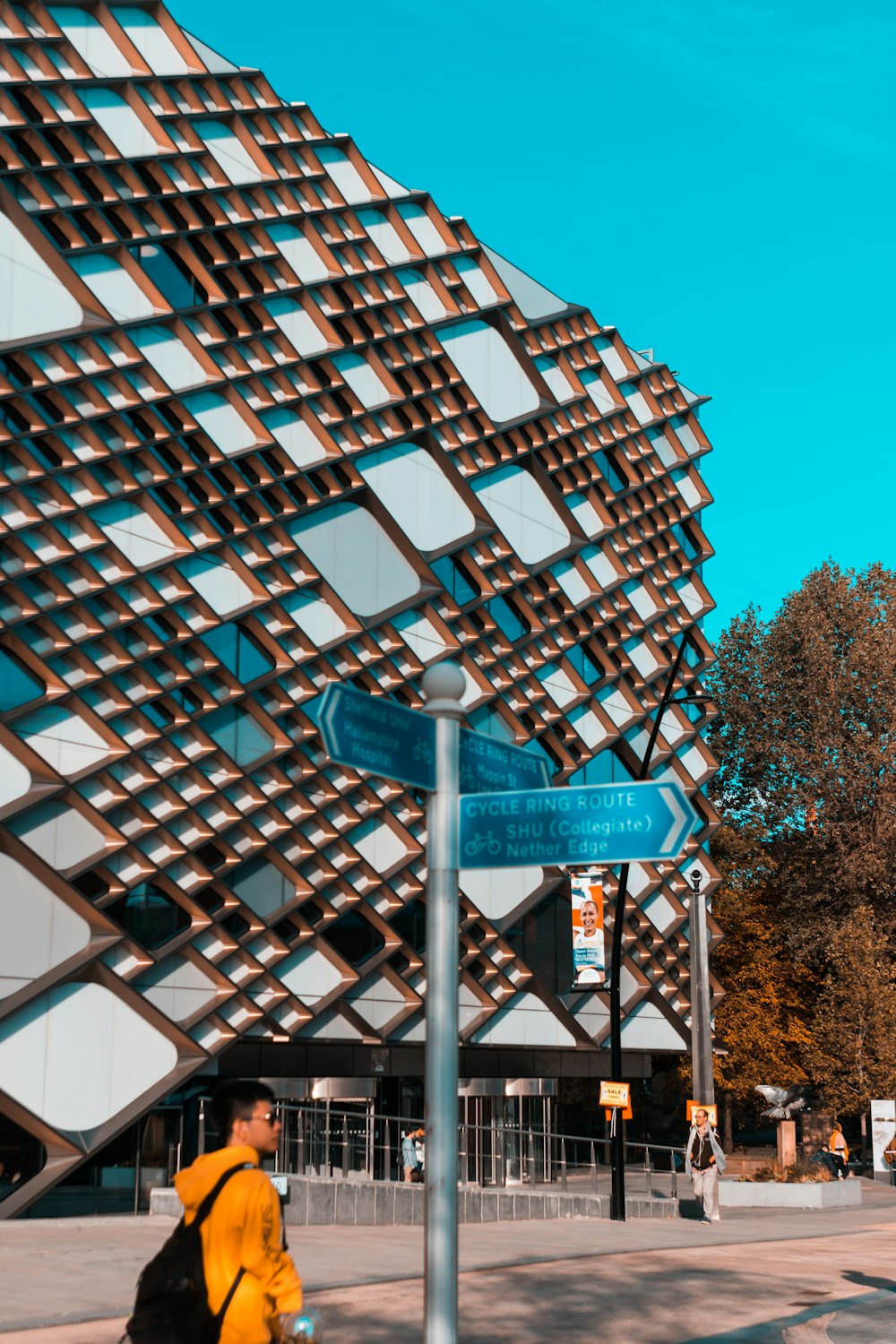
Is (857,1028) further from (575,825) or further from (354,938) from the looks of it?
(575,825)

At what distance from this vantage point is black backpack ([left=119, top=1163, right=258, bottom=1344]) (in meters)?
5.48

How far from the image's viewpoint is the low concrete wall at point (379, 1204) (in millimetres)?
23812

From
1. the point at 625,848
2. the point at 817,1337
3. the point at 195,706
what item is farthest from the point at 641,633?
the point at 625,848

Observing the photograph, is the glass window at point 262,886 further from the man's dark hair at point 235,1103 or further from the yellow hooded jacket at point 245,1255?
the yellow hooded jacket at point 245,1255

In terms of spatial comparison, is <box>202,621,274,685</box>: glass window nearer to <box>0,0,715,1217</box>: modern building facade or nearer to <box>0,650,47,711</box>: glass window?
<box>0,0,715,1217</box>: modern building facade

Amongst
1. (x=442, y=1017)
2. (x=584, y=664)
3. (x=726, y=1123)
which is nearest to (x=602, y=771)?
(x=584, y=664)

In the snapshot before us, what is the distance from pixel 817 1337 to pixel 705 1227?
13777mm

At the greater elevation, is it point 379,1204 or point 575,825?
point 575,825

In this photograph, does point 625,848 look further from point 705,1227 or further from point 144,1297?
point 705,1227

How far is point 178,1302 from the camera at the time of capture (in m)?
5.52

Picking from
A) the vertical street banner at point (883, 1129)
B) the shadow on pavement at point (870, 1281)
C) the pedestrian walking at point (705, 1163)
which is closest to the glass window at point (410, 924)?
the pedestrian walking at point (705, 1163)

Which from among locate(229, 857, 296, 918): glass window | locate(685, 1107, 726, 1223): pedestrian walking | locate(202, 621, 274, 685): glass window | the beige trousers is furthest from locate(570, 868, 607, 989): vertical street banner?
locate(202, 621, 274, 685): glass window

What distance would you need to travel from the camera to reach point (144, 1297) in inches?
218

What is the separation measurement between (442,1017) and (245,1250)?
7.12 feet
